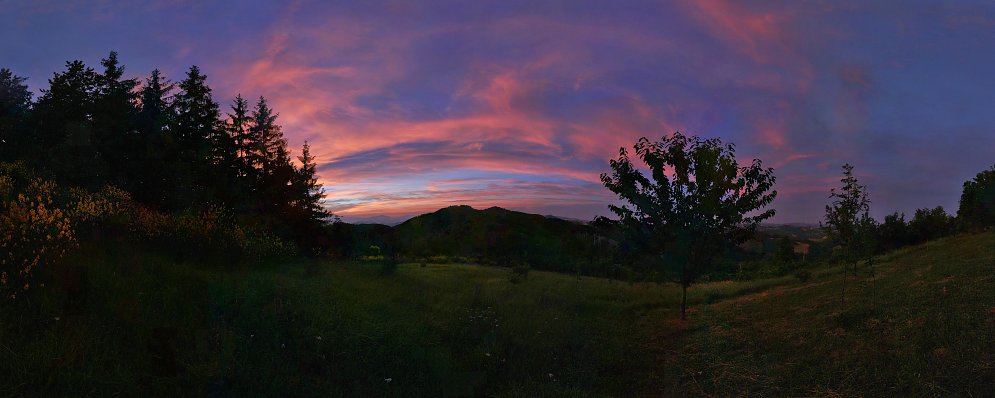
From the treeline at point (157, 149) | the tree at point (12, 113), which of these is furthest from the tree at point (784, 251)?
the tree at point (12, 113)

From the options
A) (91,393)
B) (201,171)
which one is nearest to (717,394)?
(91,393)

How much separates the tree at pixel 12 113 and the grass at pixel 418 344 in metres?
47.3

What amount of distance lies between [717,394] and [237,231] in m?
14.1

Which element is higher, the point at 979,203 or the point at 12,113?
the point at 12,113

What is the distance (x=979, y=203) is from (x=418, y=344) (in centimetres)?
6457

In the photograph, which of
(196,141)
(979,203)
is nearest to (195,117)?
(196,141)

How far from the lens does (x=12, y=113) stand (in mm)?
45500

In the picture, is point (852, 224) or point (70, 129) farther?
point (70, 129)

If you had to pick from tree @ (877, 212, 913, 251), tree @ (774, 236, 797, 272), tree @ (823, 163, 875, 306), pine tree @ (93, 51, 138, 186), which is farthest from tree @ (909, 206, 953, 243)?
pine tree @ (93, 51, 138, 186)

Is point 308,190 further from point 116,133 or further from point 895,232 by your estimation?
point 895,232

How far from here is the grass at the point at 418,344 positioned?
549cm

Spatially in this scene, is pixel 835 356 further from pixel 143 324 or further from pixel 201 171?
pixel 201 171

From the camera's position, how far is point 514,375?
7.12 m

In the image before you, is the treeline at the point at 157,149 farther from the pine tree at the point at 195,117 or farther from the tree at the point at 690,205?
the tree at the point at 690,205
